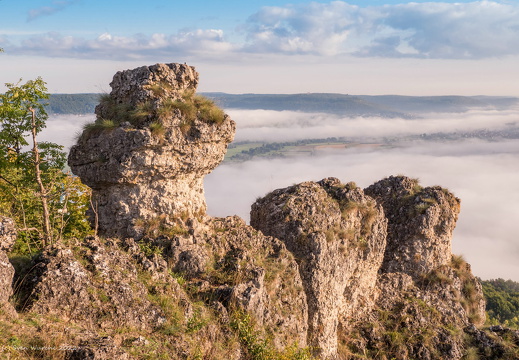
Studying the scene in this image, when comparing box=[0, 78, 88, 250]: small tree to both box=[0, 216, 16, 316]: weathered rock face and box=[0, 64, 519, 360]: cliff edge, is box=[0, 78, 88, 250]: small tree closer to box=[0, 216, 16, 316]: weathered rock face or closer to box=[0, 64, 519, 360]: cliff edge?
box=[0, 64, 519, 360]: cliff edge

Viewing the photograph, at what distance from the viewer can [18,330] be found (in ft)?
33.6

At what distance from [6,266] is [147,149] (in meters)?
6.76

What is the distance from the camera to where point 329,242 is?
2038cm

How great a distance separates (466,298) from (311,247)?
1345 centimetres

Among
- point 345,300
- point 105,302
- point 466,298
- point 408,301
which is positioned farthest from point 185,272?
point 466,298

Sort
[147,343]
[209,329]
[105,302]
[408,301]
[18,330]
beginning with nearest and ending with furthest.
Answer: [18,330] < [147,343] < [105,302] < [209,329] < [408,301]

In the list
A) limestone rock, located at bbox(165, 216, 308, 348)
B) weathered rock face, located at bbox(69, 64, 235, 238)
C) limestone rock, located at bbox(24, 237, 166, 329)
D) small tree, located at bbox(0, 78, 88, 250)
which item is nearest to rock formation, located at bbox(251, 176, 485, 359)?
limestone rock, located at bbox(165, 216, 308, 348)

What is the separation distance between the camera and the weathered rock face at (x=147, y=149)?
17.0m

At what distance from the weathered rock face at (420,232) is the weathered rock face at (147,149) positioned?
1407 cm

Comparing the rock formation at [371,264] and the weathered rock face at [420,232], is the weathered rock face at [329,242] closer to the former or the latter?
the rock formation at [371,264]

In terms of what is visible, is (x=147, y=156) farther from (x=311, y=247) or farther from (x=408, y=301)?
(x=408, y=301)

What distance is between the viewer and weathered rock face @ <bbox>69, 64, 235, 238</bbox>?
1703cm

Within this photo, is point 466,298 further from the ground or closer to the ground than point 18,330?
closer to the ground

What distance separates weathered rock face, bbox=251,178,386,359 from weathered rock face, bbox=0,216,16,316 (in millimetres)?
11219
